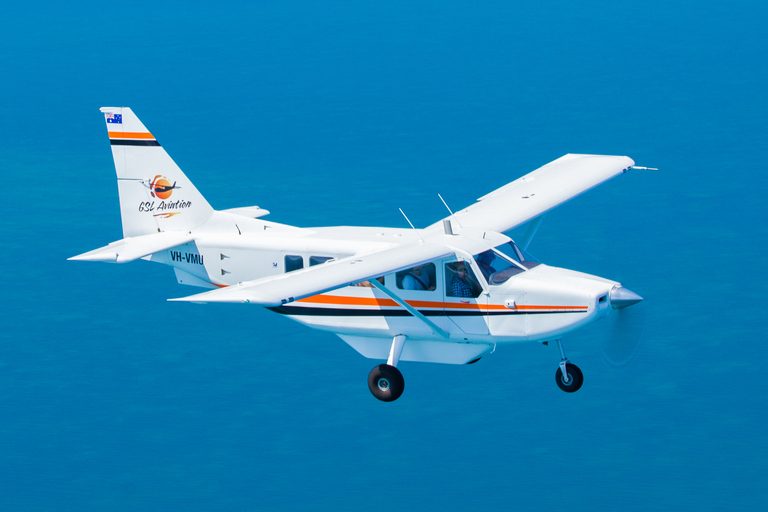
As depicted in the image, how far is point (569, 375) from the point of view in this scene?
97.9 feet

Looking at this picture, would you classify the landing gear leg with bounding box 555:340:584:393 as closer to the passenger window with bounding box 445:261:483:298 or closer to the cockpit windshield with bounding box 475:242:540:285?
the cockpit windshield with bounding box 475:242:540:285

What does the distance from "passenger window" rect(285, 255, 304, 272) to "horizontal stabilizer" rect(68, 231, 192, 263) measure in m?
3.09

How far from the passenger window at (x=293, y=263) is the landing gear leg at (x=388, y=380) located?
2985mm

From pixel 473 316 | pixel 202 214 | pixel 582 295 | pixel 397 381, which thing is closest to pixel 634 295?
pixel 582 295

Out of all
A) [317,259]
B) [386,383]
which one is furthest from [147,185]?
[386,383]

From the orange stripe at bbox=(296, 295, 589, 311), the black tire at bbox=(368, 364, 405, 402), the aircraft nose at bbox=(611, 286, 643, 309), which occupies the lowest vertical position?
the black tire at bbox=(368, 364, 405, 402)

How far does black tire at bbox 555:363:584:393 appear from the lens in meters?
29.8

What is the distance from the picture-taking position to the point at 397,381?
96.9ft

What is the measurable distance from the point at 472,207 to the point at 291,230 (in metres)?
4.56

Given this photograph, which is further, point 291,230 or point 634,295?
point 291,230

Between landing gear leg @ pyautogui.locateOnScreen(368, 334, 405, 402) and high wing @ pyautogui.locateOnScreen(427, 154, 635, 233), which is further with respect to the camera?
high wing @ pyautogui.locateOnScreen(427, 154, 635, 233)

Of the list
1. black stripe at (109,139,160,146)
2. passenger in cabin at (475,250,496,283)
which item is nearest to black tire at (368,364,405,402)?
passenger in cabin at (475,250,496,283)

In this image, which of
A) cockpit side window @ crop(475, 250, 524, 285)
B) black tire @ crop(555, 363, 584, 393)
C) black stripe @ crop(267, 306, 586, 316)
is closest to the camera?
black stripe @ crop(267, 306, 586, 316)

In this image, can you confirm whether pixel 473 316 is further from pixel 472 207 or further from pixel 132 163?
pixel 132 163
